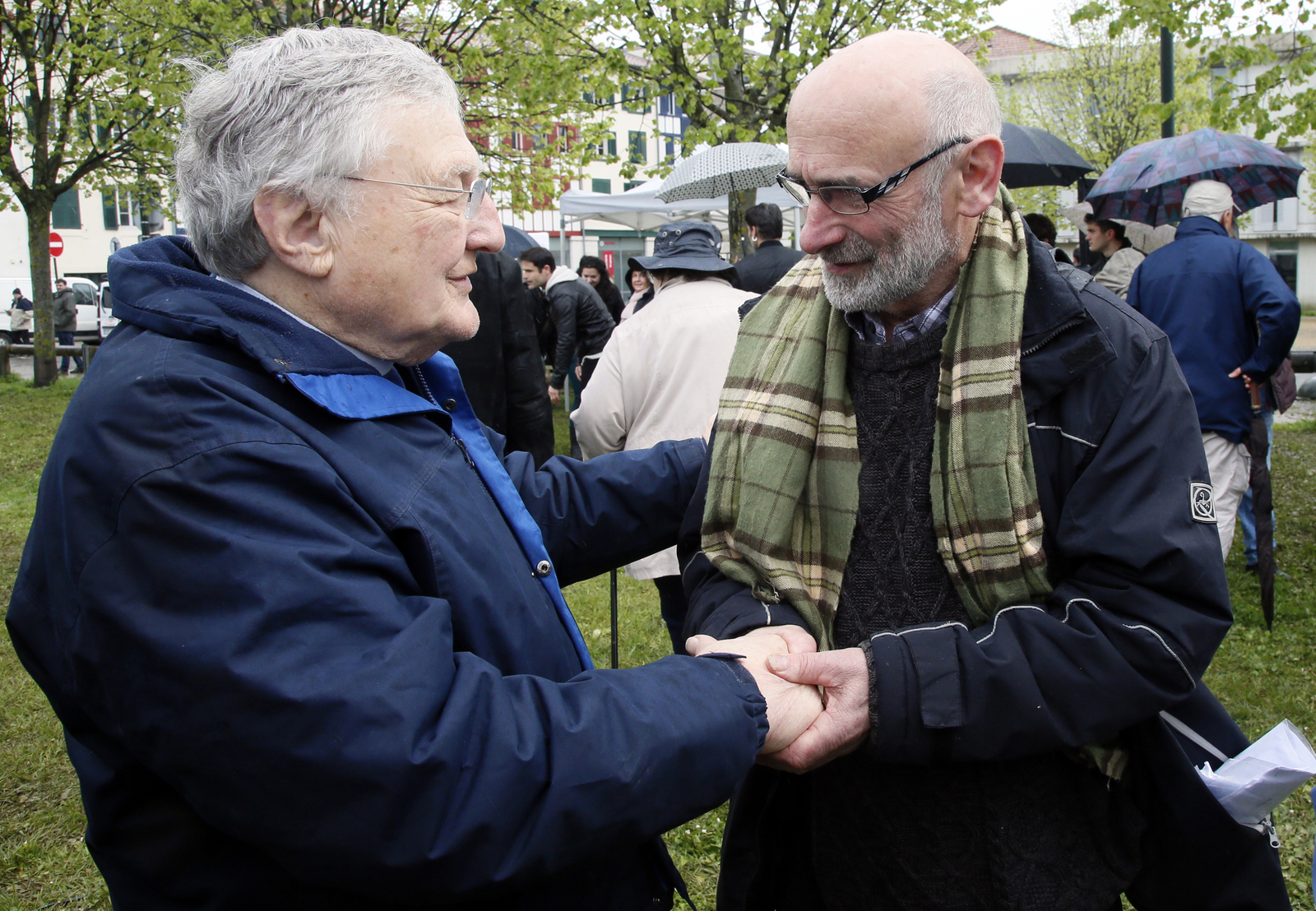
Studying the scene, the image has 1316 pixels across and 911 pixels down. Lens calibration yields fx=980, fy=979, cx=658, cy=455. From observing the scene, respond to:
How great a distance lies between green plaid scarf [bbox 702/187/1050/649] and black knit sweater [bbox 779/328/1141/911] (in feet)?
0.17

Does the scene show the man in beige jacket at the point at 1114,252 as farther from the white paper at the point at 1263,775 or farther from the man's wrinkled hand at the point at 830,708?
the man's wrinkled hand at the point at 830,708

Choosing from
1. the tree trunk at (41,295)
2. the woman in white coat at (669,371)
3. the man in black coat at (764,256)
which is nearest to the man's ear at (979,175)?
the woman in white coat at (669,371)

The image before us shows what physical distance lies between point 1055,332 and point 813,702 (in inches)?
29.2

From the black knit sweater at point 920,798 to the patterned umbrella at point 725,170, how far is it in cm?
628

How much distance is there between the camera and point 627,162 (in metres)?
12.1

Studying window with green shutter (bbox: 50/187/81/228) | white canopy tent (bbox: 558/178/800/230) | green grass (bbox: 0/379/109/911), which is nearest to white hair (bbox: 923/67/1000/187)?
green grass (bbox: 0/379/109/911)

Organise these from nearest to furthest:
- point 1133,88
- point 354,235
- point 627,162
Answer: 1. point 354,235
2. point 627,162
3. point 1133,88

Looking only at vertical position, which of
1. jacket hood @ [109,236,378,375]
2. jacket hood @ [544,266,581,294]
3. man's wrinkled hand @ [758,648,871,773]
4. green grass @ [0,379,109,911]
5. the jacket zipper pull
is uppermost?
jacket hood @ [544,266,581,294]

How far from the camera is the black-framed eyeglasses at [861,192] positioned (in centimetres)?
171

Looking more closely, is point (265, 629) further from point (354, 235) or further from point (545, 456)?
point (545, 456)

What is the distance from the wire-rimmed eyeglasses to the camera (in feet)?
5.05

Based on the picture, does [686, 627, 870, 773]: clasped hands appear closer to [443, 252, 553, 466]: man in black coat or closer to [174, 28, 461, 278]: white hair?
[174, 28, 461, 278]: white hair

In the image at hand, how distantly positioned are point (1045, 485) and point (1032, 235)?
511mm

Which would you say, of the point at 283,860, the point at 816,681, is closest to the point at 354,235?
the point at 283,860
